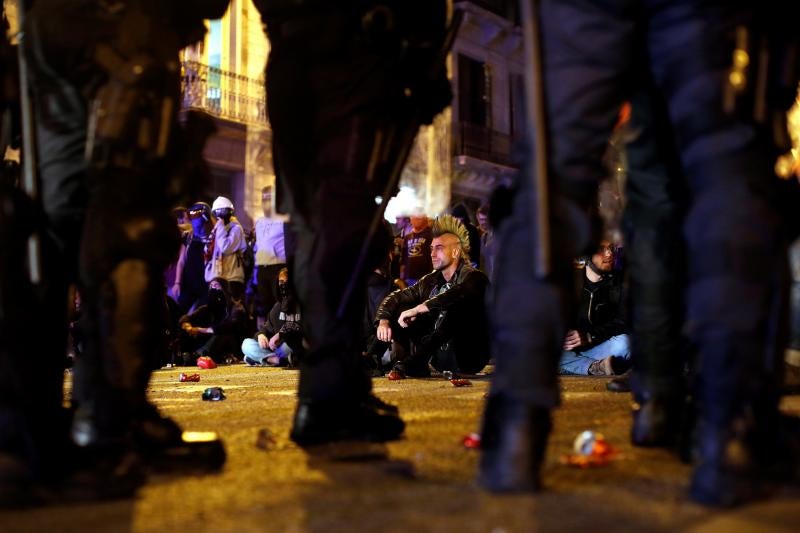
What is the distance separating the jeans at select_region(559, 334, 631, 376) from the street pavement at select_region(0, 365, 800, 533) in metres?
3.92

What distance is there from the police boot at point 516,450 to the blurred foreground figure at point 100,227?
68 centimetres

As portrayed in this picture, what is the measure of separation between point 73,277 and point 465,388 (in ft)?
9.07

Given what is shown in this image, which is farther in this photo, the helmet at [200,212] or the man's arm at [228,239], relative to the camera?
the helmet at [200,212]

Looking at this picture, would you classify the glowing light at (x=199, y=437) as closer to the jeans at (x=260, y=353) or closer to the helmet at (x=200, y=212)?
the jeans at (x=260, y=353)

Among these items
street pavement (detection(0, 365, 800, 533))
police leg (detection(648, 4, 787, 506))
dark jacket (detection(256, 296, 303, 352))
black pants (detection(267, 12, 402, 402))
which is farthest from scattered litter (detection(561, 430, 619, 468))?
dark jacket (detection(256, 296, 303, 352))

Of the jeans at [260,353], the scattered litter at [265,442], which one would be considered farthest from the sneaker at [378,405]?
the jeans at [260,353]

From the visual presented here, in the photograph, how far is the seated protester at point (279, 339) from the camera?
7441mm

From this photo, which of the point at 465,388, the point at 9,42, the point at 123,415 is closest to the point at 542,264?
the point at 123,415

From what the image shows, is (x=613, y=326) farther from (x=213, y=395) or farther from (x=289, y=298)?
(x=213, y=395)

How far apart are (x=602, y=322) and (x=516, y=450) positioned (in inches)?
193

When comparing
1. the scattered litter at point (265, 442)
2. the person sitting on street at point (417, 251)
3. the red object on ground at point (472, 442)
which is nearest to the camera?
the red object on ground at point (472, 442)

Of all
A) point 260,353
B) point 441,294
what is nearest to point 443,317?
point 441,294

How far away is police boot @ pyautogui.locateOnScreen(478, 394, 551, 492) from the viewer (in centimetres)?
151

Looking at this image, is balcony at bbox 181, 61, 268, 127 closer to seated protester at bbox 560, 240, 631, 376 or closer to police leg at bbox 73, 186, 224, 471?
seated protester at bbox 560, 240, 631, 376
